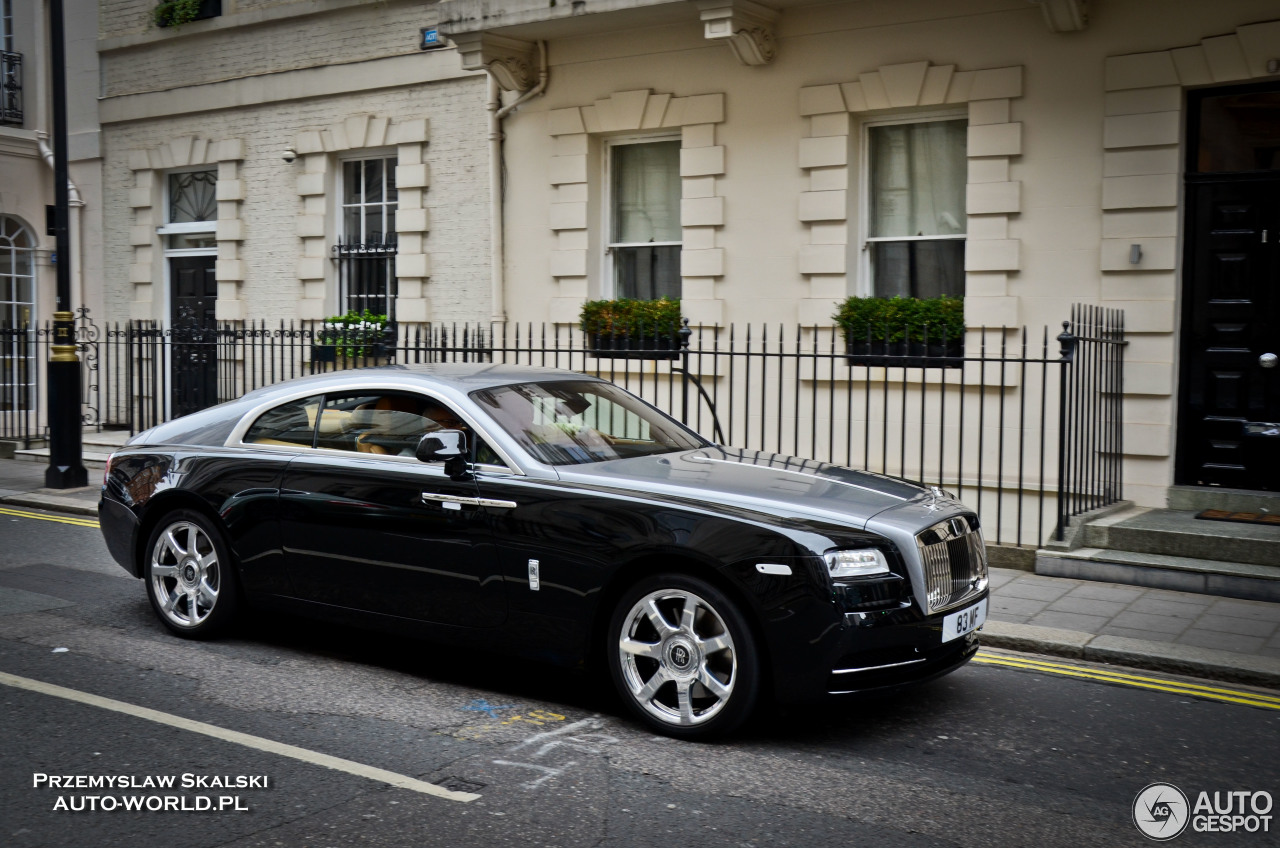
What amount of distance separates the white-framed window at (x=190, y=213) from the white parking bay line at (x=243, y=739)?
11.7m

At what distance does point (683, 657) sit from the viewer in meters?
5.48

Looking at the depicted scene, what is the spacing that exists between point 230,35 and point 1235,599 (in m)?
13.8

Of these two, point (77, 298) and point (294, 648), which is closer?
point (294, 648)

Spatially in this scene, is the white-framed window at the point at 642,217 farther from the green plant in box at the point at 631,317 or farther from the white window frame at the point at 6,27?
the white window frame at the point at 6,27

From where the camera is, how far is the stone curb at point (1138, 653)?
679 centimetres

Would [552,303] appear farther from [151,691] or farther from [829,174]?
[151,691]

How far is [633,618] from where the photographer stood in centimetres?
561

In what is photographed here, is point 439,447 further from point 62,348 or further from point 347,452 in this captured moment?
point 62,348

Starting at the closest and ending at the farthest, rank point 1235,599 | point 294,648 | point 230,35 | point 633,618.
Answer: point 633,618
point 294,648
point 1235,599
point 230,35

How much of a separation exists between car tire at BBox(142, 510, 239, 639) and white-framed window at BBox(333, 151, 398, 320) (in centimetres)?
821

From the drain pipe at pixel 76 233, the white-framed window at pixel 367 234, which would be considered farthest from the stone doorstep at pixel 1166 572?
the drain pipe at pixel 76 233

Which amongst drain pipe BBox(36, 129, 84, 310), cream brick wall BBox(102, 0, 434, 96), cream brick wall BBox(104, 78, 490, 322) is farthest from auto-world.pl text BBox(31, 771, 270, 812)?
drain pipe BBox(36, 129, 84, 310)

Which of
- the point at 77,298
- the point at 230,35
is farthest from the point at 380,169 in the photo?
the point at 77,298

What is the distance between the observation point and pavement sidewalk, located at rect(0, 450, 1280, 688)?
6969mm
